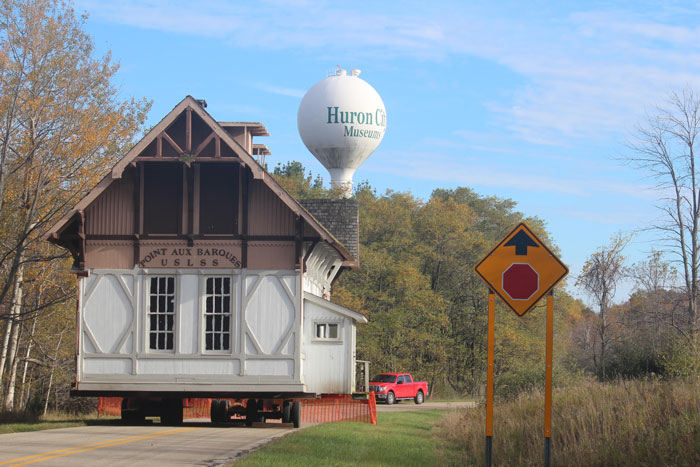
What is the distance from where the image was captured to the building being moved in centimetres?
2442

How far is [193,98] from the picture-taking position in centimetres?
2431

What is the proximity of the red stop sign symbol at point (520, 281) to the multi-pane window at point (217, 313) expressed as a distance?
41.0 ft

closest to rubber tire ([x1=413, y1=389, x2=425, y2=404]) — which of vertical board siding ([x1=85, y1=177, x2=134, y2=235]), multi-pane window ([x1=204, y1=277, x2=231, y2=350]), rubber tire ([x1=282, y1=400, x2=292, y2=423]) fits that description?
rubber tire ([x1=282, y1=400, x2=292, y2=423])

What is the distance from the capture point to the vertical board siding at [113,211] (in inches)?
986

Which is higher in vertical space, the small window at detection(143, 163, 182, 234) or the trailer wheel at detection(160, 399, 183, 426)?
the small window at detection(143, 163, 182, 234)

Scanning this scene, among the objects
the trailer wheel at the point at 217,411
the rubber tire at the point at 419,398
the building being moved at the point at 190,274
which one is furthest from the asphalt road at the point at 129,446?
the rubber tire at the point at 419,398

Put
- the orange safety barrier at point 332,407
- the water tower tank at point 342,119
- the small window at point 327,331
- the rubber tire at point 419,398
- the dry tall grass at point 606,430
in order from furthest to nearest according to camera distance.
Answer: the water tower tank at point 342,119 < the rubber tire at point 419,398 < the orange safety barrier at point 332,407 < the small window at point 327,331 < the dry tall grass at point 606,430

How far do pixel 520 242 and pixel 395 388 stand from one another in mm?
38058

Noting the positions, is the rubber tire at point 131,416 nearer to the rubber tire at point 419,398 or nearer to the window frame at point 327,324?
the window frame at point 327,324

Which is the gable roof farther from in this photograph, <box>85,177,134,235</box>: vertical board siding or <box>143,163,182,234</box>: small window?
<box>143,163,182,234</box>: small window

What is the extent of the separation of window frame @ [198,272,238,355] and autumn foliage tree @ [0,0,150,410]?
5760 mm

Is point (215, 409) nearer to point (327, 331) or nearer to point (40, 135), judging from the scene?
point (327, 331)

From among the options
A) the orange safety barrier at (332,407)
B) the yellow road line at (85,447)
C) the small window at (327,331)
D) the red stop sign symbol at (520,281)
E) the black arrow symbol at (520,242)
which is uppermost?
the black arrow symbol at (520,242)

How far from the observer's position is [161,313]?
24.6 m
